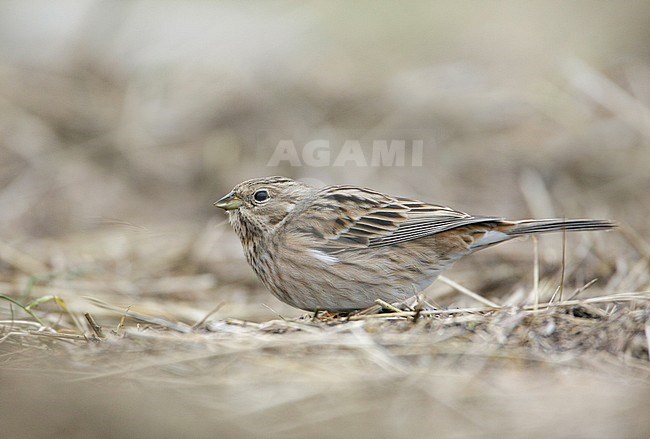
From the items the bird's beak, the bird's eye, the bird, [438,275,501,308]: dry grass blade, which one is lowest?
[438,275,501,308]: dry grass blade

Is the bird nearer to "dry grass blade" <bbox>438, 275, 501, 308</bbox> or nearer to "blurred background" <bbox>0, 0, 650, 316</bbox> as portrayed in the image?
"dry grass blade" <bbox>438, 275, 501, 308</bbox>

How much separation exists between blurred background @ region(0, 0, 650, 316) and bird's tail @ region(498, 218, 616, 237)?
3.37 ft

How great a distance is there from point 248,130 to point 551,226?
5.14 m

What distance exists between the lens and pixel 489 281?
6.04m

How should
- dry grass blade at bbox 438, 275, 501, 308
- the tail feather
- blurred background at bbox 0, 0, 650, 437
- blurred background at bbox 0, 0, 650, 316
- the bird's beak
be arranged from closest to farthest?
blurred background at bbox 0, 0, 650, 437 < the tail feather < dry grass blade at bbox 438, 275, 501, 308 < the bird's beak < blurred background at bbox 0, 0, 650, 316

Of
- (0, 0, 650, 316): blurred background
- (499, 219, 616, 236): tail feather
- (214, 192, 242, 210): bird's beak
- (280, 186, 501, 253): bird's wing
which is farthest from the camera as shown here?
(0, 0, 650, 316): blurred background

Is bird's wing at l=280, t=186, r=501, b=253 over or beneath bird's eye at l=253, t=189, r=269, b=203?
beneath

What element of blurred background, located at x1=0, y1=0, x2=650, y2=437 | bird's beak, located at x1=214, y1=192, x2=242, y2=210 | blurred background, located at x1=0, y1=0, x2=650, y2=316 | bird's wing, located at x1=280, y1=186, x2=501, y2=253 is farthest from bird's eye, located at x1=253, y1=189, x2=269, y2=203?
blurred background, located at x1=0, y1=0, x2=650, y2=316

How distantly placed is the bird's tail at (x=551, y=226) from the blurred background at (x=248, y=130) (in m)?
1.03

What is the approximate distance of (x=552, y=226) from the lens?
4.87m

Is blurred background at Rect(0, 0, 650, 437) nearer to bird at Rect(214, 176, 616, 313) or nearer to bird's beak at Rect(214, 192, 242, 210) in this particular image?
bird at Rect(214, 176, 616, 313)

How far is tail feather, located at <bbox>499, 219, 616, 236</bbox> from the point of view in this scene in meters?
4.77

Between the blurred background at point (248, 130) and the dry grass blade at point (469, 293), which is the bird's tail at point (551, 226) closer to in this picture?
the dry grass blade at point (469, 293)

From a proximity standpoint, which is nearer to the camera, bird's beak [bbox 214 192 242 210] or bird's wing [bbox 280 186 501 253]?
bird's wing [bbox 280 186 501 253]
